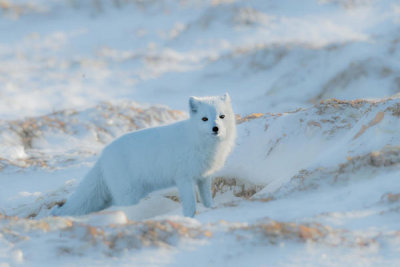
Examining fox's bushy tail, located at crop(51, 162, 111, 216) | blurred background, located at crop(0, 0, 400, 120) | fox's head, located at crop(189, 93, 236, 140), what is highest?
blurred background, located at crop(0, 0, 400, 120)

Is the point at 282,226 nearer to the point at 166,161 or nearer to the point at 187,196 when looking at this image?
the point at 187,196

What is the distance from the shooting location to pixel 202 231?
283cm

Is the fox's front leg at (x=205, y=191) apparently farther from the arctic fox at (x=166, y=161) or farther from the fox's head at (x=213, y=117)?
the fox's head at (x=213, y=117)

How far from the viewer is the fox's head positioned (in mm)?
4141

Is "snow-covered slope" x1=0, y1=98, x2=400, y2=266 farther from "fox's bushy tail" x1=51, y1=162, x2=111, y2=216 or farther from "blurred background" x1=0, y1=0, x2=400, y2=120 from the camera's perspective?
"blurred background" x1=0, y1=0, x2=400, y2=120

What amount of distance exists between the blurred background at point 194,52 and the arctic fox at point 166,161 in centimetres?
680

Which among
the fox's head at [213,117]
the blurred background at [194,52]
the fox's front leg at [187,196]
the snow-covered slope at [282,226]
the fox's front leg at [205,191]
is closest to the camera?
the snow-covered slope at [282,226]

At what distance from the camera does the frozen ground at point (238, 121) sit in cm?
270

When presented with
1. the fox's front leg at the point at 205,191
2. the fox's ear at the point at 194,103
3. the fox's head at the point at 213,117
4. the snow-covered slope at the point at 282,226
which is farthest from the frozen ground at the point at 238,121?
the fox's ear at the point at 194,103

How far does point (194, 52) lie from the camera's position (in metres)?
19.3

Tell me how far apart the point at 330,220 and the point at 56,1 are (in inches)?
944

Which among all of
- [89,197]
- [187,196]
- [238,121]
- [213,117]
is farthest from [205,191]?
[238,121]

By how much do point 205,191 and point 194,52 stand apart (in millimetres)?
15084

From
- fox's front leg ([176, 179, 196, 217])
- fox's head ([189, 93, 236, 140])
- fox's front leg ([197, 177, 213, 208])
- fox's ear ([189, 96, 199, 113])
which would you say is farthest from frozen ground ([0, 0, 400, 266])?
fox's ear ([189, 96, 199, 113])
